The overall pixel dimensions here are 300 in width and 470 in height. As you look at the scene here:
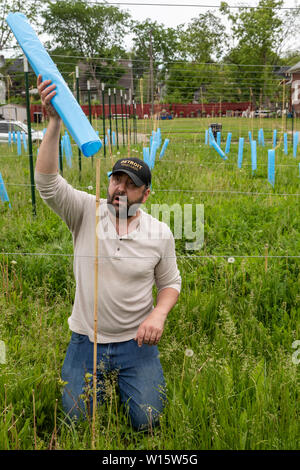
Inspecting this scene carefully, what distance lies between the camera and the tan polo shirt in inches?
73.0

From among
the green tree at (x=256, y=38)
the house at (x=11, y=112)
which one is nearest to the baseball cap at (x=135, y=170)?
the house at (x=11, y=112)

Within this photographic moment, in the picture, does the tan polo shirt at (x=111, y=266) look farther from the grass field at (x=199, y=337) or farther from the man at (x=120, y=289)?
the grass field at (x=199, y=337)

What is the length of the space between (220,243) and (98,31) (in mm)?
44886

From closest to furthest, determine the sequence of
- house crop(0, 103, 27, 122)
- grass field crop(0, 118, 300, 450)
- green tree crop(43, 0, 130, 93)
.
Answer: grass field crop(0, 118, 300, 450), house crop(0, 103, 27, 122), green tree crop(43, 0, 130, 93)

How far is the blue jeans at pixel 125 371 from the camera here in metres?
1.82

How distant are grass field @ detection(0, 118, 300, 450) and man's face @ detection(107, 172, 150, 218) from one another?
1.34 feet

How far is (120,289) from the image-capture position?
1.86 m

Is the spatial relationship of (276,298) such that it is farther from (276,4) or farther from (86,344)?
(276,4)

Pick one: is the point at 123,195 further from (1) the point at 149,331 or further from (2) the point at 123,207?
(1) the point at 149,331

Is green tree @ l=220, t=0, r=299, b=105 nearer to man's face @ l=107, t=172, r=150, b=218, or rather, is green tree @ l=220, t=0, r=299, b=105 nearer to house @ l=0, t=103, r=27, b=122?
house @ l=0, t=103, r=27, b=122

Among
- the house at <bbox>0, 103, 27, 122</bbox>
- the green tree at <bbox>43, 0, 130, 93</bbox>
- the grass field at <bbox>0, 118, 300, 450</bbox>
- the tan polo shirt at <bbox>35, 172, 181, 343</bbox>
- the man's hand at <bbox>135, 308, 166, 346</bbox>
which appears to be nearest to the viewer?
the grass field at <bbox>0, 118, 300, 450</bbox>

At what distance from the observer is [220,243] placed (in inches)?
139

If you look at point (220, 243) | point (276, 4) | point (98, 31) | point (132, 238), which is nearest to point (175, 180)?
point (220, 243)

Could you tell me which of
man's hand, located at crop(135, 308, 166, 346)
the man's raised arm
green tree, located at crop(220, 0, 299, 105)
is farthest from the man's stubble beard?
green tree, located at crop(220, 0, 299, 105)
